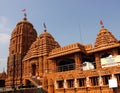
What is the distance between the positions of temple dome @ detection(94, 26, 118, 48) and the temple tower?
20.1 m

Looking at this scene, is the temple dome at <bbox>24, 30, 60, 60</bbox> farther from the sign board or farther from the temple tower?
the sign board

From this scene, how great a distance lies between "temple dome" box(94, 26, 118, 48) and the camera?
90.3 ft

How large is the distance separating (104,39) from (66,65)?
7567mm

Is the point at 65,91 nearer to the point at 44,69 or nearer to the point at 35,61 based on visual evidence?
the point at 44,69

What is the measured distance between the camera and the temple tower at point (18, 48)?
4127cm

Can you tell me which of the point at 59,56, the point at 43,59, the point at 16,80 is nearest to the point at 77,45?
the point at 59,56

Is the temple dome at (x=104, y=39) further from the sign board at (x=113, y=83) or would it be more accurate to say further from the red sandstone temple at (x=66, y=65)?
the sign board at (x=113, y=83)

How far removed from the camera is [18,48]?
4288 cm

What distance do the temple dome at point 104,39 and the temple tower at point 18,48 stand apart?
20.1 metres

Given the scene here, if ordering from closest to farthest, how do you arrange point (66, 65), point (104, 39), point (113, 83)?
point (113, 83), point (104, 39), point (66, 65)

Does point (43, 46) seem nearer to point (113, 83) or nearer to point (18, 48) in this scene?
point (18, 48)

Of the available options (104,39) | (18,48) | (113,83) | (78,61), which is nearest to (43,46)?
(18,48)

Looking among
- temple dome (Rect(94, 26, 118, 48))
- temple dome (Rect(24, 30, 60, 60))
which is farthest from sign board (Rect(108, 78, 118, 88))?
temple dome (Rect(24, 30, 60, 60))

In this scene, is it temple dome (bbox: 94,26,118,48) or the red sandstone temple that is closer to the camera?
the red sandstone temple
